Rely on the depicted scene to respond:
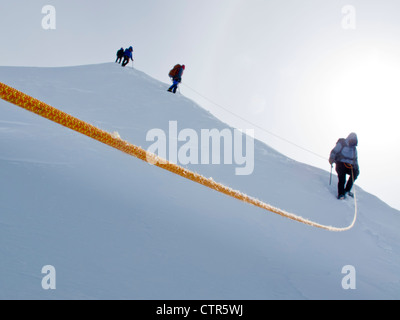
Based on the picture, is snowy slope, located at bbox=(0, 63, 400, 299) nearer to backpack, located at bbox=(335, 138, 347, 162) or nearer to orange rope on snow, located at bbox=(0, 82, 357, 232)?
orange rope on snow, located at bbox=(0, 82, 357, 232)

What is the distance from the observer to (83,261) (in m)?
1.44

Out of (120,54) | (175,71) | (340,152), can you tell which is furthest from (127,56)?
(340,152)

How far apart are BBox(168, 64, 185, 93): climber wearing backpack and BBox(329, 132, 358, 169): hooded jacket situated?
7.90 meters

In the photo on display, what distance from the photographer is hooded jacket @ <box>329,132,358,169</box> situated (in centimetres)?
665

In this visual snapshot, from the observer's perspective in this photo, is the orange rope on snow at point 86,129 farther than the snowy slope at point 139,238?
Yes

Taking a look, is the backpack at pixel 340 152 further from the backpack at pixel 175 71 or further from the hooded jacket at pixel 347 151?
the backpack at pixel 175 71

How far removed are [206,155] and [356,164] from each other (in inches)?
138

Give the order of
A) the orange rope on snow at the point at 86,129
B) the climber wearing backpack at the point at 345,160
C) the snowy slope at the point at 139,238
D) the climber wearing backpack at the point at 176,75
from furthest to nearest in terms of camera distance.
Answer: the climber wearing backpack at the point at 176,75, the climber wearing backpack at the point at 345,160, the orange rope on snow at the point at 86,129, the snowy slope at the point at 139,238

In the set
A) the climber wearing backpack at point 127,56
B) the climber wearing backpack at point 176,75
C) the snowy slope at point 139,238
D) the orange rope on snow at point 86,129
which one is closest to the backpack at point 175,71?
the climber wearing backpack at point 176,75

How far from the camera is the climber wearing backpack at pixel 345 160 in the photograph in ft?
21.7

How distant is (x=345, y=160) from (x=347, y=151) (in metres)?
0.23
